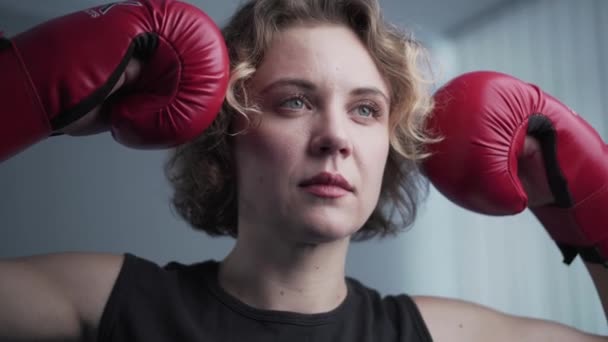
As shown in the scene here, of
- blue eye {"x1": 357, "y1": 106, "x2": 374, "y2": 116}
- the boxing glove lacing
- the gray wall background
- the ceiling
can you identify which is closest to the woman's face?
blue eye {"x1": 357, "y1": 106, "x2": 374, "y2": 116}

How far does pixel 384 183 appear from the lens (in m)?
1.38

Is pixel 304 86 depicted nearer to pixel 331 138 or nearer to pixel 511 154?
pixel 331 138

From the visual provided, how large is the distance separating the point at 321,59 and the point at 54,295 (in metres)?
0.63

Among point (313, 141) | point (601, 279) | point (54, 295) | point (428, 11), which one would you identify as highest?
point (428, 11)

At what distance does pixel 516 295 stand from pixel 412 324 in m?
1.26

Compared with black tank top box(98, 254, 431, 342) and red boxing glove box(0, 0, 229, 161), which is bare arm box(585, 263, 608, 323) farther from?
red boxing glove box(0, 0, 229, 161)

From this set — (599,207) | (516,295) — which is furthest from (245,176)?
(516,295)

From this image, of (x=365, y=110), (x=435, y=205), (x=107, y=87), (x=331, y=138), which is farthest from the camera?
(x=435, y=205)

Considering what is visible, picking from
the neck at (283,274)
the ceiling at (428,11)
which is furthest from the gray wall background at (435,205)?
the neck at (283,274)

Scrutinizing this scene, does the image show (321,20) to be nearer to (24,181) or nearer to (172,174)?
(172,174)

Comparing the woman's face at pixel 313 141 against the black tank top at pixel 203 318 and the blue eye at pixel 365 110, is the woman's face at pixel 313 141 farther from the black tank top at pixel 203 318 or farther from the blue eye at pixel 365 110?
the black tank top at pixel 203 318

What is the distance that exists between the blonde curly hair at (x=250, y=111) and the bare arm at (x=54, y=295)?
0.27m

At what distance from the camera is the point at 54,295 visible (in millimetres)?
1019

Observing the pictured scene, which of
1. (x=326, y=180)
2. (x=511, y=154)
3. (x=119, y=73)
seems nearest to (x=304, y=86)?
(x=326, y=180)
